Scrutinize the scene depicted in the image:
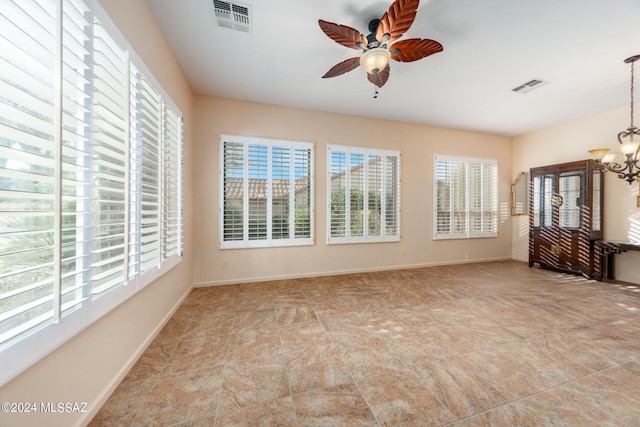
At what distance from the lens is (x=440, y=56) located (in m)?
2.65

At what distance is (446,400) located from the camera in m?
1.45

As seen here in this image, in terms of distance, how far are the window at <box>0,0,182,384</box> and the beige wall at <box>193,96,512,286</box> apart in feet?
5.65

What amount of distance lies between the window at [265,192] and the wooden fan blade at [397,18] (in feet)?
7.53

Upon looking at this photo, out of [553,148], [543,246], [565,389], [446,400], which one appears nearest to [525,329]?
[565,389]

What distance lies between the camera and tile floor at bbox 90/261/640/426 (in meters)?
1.36

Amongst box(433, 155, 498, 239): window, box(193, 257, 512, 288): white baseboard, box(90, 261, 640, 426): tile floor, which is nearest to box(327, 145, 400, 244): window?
box(193, 257, 512, 288): white baseboard

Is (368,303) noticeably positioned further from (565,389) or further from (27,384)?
(27,384)

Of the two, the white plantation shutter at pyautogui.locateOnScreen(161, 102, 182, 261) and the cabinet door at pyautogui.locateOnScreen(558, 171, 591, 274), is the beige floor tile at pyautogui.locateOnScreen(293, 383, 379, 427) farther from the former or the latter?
the cabinet door at pyautogui.locateOnScreen(558, 171, 591, 274)

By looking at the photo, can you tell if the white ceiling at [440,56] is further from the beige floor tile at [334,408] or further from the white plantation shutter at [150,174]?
the beige floor tile at [334,408]

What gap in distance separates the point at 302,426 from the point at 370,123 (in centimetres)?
448

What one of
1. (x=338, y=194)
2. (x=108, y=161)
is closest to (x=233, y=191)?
(x=338, y=194)

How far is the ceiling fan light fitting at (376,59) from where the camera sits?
1.99 metres

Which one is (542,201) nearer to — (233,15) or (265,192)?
(265,192)

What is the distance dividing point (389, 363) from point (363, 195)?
2976mm
